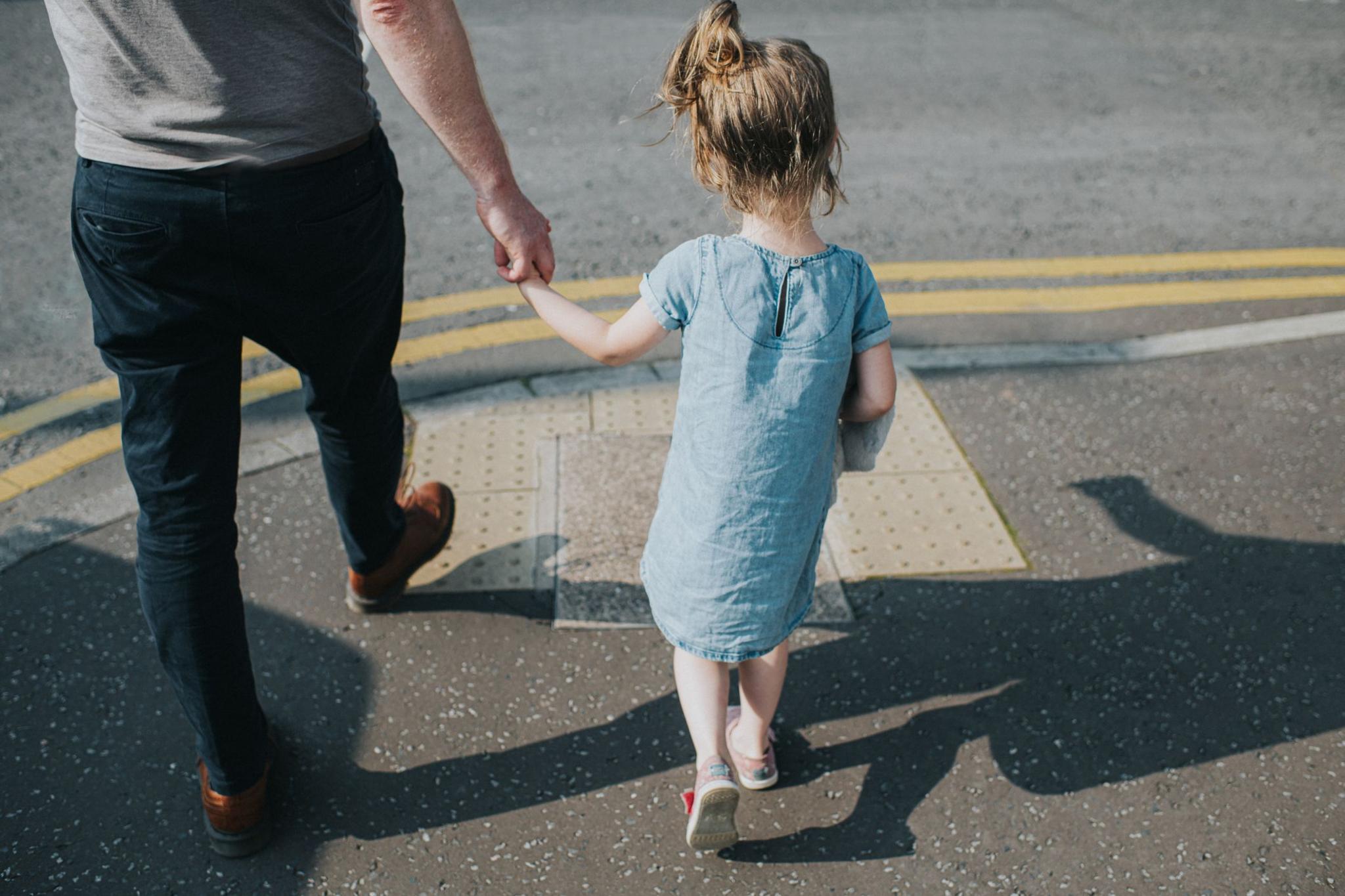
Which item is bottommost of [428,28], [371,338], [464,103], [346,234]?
[371,338]

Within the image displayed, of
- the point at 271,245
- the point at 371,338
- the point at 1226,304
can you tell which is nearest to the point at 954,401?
the point at 1226,304

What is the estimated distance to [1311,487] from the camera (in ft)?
10.7

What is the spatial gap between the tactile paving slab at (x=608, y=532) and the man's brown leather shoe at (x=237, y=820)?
808 mm

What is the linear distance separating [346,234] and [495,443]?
4.80 ft

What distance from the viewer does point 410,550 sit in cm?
265

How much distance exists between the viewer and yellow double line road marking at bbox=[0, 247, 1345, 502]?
3.62m

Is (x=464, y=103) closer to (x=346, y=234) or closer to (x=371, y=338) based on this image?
(x=346, y=234)

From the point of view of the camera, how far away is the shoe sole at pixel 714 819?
201cm

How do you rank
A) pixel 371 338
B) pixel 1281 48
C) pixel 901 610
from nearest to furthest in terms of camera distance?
1. pixel 371 338
2. pixel 901 610
3. pixel 1281 48

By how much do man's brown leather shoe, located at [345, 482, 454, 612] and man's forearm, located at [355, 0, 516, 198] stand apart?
1035mm

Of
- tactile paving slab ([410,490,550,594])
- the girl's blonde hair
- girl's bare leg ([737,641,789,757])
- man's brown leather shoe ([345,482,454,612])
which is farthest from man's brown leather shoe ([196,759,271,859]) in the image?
the girl's blonde hair

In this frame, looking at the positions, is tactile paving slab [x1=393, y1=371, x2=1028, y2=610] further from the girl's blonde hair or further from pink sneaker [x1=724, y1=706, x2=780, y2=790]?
the girl's blonde hair

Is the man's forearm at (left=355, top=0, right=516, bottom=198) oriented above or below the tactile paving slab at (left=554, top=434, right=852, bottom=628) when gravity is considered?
above

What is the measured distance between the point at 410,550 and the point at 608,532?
0.56 metres
